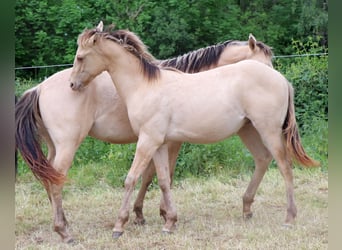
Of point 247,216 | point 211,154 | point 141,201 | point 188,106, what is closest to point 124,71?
point 188,106

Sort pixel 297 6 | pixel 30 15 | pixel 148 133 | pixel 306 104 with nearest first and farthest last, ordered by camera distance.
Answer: pixel 148 133 → pixel 306 104 → pixel 30 15 → pixel 297 6

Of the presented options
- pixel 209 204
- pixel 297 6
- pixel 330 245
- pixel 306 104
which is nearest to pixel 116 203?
pixel 209 204

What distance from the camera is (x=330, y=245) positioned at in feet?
2.36

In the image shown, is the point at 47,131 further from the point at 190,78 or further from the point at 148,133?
the point at 190,78

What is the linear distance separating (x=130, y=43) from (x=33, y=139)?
4.00 ft

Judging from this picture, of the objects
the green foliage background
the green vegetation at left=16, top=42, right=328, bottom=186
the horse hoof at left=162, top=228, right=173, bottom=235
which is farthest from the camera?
the green foliage background

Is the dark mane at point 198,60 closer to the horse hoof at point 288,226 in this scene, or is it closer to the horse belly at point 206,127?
the horse belly at point 206,127

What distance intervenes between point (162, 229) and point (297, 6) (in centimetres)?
→ 991

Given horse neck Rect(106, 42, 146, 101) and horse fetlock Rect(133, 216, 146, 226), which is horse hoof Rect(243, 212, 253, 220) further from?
horse neck Rect(106, 42, 146, 101)

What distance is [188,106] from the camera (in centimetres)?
404

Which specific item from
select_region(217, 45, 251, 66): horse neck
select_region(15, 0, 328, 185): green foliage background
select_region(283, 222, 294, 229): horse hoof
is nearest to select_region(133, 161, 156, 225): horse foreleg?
select_region(217, 45, 251, 66): horse neck

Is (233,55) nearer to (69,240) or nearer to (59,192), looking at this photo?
(59,192)

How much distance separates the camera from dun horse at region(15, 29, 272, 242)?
3910 millimetres

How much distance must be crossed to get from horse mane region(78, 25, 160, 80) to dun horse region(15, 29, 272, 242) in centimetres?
2
